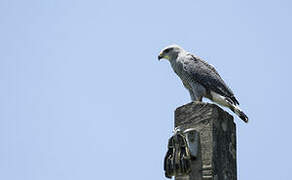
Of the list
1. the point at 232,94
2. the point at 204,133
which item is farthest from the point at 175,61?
the point at 204,133

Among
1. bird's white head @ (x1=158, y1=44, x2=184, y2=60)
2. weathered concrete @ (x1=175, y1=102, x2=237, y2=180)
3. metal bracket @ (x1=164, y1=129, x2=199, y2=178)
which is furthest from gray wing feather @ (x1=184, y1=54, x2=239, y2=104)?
metal bracket @ (x1=164, y1=129, x2=199, y2=178)

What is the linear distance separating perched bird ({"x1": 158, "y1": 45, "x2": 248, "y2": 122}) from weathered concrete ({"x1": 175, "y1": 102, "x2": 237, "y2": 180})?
0.94 m

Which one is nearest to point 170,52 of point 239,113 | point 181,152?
point 239,113

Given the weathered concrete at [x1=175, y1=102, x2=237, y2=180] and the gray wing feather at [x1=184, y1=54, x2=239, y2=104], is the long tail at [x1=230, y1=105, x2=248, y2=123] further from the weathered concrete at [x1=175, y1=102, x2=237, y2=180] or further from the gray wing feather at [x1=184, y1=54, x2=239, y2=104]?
the weathered concrete at [x1=175, y1=102, x2=237, y2=180]

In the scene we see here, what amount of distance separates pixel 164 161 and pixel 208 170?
0.62 metres

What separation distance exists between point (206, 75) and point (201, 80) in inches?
4.6

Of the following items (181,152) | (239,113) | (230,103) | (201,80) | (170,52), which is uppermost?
(170,52)

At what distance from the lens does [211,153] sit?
5102 mm

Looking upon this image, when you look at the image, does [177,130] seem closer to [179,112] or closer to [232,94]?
[179,112]

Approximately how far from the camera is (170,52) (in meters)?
7.54

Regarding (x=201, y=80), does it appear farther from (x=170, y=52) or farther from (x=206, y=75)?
(x=170, y=52)

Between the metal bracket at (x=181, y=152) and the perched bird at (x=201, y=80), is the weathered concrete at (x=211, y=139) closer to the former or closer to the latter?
the metal bracket at (x=181, y=152)

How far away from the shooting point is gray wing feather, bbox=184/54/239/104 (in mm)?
6702

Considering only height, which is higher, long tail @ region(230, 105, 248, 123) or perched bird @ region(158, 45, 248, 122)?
perched bird @ region(158, 45, 248, 122)
